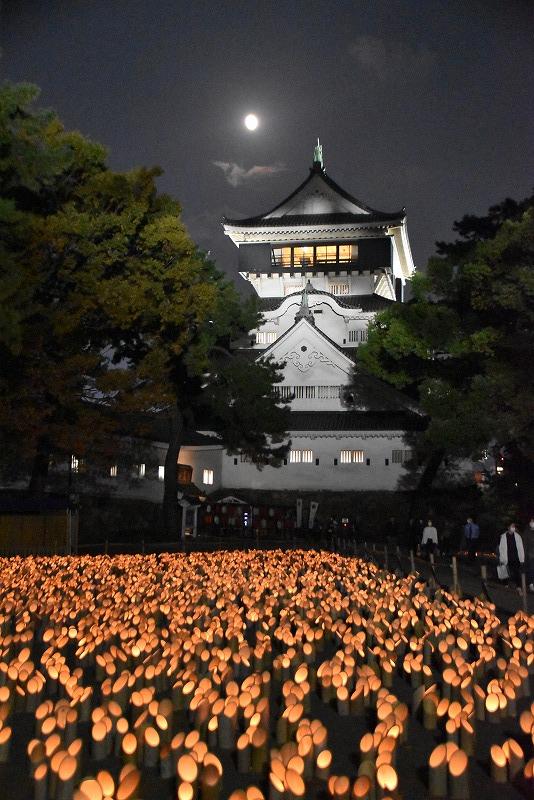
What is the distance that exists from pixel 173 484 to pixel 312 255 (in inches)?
1173

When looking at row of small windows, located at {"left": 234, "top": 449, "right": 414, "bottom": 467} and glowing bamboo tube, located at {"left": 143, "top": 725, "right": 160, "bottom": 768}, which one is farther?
row of small windows, located at {"left": 234, "top": 449, "right": 414, "bottom": 467}

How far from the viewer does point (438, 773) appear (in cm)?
532

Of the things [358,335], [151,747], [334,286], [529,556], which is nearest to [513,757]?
[151,747]

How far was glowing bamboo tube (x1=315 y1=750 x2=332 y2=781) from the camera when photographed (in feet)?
17.4

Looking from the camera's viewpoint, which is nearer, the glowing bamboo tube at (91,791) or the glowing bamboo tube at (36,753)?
Result: the glowing bamboo tube at (91,791)

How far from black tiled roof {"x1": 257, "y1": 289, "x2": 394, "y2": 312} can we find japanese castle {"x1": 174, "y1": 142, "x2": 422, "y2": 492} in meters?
0.09

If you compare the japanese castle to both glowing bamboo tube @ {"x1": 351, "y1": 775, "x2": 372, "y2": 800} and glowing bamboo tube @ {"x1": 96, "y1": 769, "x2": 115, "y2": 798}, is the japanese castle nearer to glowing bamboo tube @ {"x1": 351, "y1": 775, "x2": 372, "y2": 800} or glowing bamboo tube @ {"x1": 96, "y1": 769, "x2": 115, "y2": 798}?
glowing bamboo tube @ {"x1": 351, "y1": 775, "x2": 372, "y2": 800}

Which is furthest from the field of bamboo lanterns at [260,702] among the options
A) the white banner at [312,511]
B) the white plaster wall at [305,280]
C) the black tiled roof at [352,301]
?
the white plaster wall at [305,280]

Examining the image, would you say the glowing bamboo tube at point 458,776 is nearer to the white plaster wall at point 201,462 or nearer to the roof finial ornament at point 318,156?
the white plaster wall at point 201,462

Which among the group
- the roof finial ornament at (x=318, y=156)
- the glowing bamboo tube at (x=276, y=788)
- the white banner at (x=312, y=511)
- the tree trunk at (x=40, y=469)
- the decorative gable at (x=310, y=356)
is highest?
the roof finial ornament at (x=318, y=156)

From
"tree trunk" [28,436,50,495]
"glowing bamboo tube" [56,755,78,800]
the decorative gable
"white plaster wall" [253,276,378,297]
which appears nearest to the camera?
"glowing bamboo tube" [56,755,78,800]

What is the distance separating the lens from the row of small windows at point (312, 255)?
189ft

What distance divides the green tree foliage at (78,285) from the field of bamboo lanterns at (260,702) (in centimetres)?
1136

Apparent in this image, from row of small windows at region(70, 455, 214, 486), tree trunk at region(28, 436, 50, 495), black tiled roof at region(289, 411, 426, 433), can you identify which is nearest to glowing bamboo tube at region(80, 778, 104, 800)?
tree trunk at region(28, 436, 50, 495)
